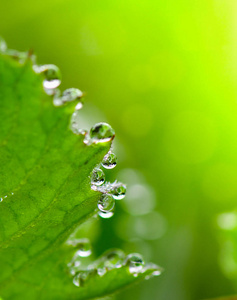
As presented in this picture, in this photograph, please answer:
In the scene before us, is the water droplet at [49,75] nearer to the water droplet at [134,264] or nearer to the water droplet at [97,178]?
the water droplet at [97,178]

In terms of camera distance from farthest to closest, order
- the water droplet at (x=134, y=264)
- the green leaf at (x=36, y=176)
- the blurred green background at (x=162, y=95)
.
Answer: the blurred green background at (x=162, y=95)
the water droplet at (x=134, y=264)
the green leaf at (x=36, y=176)

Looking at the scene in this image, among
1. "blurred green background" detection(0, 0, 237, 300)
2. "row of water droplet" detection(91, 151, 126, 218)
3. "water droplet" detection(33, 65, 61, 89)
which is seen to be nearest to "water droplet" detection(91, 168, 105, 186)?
"row of water droplet" detection(91, 151, 126, 218)

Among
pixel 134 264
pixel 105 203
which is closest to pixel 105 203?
pixel 105 203

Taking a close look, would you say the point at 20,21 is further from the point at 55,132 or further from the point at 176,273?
the point at 55,132

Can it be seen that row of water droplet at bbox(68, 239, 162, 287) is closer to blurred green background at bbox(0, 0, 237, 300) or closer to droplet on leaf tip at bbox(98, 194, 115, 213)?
droplet on leaf tip at bbox(98, 194, 115, 213)

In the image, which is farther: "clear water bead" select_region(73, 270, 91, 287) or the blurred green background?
the blurred green background

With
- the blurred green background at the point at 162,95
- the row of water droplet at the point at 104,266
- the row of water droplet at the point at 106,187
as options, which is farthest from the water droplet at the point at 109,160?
the blurred green background at the point at 162,95
